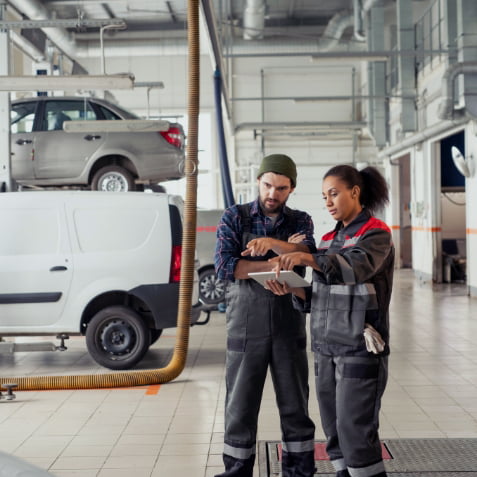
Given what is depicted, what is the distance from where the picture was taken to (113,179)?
10.1 metres

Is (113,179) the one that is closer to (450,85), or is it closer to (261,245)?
(450,85)

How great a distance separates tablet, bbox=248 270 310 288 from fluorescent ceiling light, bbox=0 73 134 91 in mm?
4871

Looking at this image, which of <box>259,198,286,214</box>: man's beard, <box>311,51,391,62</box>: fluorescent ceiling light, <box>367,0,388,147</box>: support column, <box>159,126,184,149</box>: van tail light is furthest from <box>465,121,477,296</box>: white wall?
<box>259,198,286,214</box>: man's beard

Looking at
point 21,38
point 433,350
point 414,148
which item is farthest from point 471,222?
point 21,38

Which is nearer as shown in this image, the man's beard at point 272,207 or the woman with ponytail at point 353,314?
the woman with ponytail at point 353,314

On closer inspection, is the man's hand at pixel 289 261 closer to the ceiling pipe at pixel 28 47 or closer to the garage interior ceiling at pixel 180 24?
the ceiling pipe at pixel 28 47

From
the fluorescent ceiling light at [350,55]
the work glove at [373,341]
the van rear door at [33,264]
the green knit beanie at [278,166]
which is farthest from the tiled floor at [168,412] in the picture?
the fluorescent ceiling light at [350,55]

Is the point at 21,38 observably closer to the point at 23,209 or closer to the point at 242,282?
the point at 23,209

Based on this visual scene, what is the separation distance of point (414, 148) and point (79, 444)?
15365mm

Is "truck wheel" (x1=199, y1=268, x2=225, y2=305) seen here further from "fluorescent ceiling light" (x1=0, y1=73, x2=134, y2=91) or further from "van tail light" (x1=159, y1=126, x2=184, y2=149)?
"fluorescent ceiling light" (x1=0, y1=73, x2=134, y2=91)

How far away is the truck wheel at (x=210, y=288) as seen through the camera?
12.1 meters

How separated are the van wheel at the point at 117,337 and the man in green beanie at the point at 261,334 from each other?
3.62m

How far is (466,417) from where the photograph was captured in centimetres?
549

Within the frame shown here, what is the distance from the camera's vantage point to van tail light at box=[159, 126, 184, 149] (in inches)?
398
